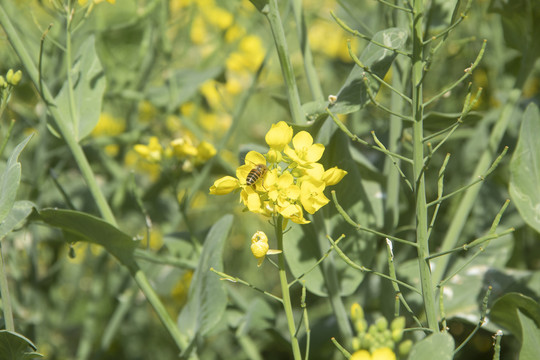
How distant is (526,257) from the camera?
135 centimetres

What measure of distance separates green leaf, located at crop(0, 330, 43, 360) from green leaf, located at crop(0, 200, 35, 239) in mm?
138

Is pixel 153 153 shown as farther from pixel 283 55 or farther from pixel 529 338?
pixel 529 338

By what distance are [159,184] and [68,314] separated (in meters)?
0.58

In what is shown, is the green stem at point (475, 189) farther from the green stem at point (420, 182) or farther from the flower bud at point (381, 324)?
the flower bud at point (381, 324)

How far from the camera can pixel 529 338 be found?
81cm

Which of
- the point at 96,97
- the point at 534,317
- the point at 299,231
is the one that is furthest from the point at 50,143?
the point at 534,317

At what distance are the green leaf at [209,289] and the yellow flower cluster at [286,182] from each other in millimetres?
207

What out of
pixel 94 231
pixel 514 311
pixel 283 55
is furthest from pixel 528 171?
pixel 94 231

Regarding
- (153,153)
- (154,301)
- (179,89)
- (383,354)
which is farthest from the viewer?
(179,89)

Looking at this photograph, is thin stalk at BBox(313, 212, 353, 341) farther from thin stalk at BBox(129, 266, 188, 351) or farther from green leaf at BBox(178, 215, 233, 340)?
thin stalk at BBox(129, 266, 188, 351)

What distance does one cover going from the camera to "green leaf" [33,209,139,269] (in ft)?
2.61

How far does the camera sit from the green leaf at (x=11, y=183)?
700mm

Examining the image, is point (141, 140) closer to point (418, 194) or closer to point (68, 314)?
point (68, 314)

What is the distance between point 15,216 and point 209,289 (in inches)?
12.1
